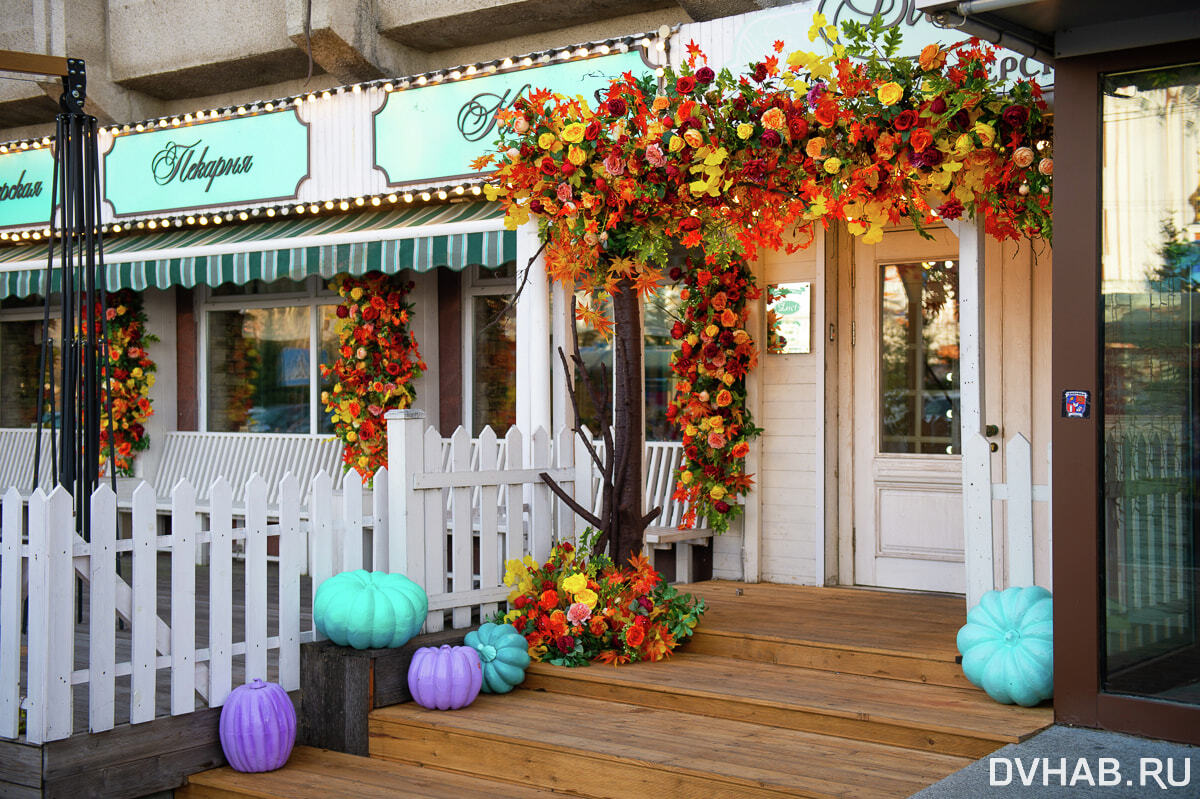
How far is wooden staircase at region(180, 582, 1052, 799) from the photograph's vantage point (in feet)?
15.3

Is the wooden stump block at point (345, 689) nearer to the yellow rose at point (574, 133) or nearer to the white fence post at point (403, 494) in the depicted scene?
Answer: the white fence post at point (403, 494)

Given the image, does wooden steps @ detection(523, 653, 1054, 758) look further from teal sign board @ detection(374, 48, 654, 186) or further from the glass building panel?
the glass building panel

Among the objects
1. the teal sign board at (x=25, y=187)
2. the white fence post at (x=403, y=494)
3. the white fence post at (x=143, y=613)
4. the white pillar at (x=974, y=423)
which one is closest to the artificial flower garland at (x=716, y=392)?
the white pillar at (x=974, y=423)

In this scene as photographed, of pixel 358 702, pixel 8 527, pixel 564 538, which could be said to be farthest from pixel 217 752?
pixel 564 538

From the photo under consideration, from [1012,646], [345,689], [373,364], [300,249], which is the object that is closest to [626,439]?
[345,689]

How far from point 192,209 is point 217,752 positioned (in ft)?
18.6

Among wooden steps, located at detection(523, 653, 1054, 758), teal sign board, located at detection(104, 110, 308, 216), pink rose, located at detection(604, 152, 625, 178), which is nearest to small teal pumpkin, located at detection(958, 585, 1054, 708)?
wooden steps, located at detection(523, 653, 1054, 758)

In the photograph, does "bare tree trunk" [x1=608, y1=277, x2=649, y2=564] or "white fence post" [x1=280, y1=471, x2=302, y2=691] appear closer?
"white fence post" [x1=280, y1=471, x2=302, y2=691]

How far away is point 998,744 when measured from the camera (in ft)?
15.2

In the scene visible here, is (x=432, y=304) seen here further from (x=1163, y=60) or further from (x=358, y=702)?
(x=1163, y=60)

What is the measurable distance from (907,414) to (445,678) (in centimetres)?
338

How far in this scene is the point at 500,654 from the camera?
5.88m

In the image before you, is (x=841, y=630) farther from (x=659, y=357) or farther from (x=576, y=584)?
(x=659, y=357)

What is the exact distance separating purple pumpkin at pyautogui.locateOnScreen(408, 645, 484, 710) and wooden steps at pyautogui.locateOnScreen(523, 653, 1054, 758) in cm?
44
